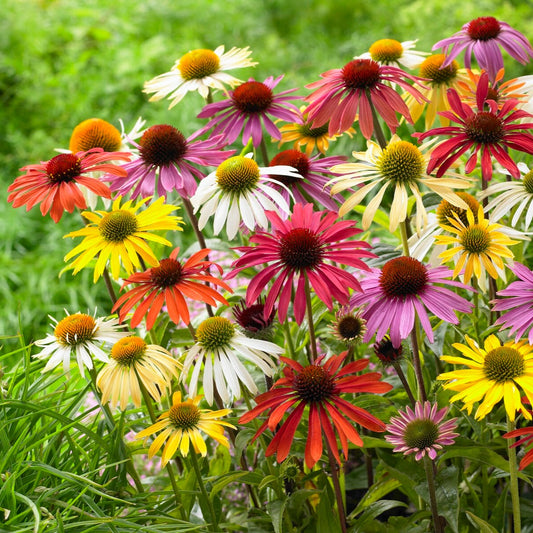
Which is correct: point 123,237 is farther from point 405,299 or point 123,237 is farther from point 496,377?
point 496,377

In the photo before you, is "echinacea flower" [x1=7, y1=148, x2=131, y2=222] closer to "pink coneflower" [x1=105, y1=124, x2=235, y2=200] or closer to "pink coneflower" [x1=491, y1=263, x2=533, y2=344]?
"pink coneflower" [x1=105, y1=124, x2=235, y2=200]

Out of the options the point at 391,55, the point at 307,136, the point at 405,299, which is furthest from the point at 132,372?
the point at 391,55

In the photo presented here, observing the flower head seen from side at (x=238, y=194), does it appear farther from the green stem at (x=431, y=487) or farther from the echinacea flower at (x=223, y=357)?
the green stem at (x=431, y=487)

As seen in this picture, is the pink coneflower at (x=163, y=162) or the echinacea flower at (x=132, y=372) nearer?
the echinacea flower at (x=132, y=372)

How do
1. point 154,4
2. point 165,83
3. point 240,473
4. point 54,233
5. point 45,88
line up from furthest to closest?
point 154,4
point 45,88
point 54,233
point 165,83
point 240,473

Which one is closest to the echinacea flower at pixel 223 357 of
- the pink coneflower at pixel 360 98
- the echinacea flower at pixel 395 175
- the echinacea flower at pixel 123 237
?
the echinacea flower at pixel 123 237

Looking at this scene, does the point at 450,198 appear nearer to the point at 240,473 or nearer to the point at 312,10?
the point at 240,473

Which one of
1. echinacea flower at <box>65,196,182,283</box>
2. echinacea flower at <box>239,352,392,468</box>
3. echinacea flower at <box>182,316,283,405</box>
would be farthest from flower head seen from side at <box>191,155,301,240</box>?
echinacea flower at <box>239,352,392,468</box>

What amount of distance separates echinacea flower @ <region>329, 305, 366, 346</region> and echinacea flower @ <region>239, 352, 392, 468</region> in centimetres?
20

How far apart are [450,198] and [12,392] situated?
92 centimetres

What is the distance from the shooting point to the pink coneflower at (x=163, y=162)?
133 cm

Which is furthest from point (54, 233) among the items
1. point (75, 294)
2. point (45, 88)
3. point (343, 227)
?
point (343, 227)

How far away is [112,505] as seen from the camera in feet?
4.21

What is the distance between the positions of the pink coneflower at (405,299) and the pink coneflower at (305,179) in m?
0.26
